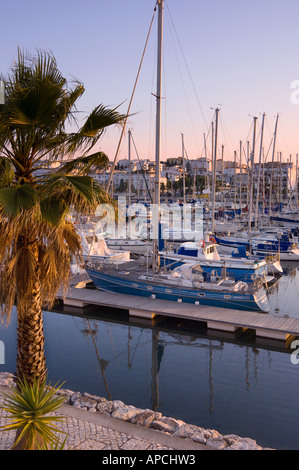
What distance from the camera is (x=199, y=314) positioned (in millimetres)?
18172

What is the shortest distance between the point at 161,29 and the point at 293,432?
1634 cm

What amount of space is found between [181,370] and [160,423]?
5287 mm

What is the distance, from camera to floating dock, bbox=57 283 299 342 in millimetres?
16812

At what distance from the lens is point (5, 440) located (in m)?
8.34

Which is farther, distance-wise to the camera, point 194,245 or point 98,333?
point 194,245

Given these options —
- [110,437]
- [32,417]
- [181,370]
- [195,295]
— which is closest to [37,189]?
[32,417]

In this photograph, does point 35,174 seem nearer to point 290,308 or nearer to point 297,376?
point 297,376

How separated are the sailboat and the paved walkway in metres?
10.8

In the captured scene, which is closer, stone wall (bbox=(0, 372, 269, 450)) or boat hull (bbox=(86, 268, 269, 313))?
stone wall (bbox=(0, 372, 269, 450))

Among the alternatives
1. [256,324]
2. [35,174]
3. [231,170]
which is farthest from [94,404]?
[231,170]

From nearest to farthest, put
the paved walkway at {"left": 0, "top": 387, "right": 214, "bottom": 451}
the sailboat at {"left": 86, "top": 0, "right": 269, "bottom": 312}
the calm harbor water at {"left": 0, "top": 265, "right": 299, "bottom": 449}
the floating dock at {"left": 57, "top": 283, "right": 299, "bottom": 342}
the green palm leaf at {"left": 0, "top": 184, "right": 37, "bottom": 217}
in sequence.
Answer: the green palm leaf at {"left": 0, "top": 184, "right": 37, "bottom": 217}
the paved walkway at {"left": 0, "top": 387, "right": 214, "bottom": 451}
the calm harbor water at {"left": 0, "top": 265, "right": 299, "bottom": 449}
the floating dock at {"left": 57, "top": 283, "right": 299, "bottom": 342}
the sailboat at {"left": 86, "top": 0, "right": 269, "bottom": 312}

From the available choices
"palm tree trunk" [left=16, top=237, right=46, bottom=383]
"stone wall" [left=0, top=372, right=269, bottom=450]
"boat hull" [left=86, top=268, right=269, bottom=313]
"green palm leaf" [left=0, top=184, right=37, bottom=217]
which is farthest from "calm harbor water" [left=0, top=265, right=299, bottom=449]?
"green palm leaf" [left=0, top=184, right=37, bottom=217]

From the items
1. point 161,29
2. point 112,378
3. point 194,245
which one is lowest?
point 112,378

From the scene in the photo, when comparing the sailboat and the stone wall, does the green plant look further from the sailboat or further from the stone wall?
the sailboat
